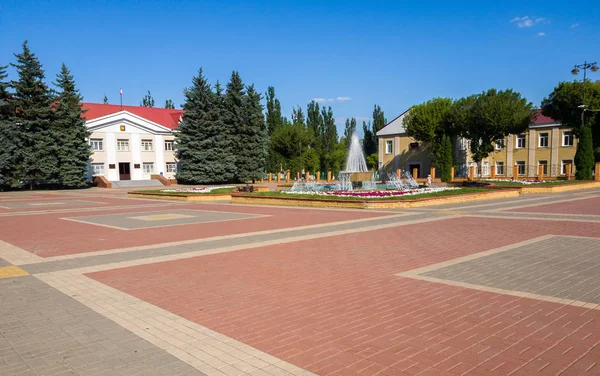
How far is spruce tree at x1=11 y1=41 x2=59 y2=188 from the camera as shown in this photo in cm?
3725

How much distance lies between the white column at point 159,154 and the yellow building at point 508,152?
1065 inches

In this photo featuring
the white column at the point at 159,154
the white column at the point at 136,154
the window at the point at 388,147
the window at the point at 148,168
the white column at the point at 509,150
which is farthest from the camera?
the window at the point at 388,147

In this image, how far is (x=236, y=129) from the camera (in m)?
45.2

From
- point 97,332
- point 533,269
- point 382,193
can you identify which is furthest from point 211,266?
point 382,193

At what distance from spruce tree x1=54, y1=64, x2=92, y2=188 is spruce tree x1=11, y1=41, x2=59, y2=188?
667 mm

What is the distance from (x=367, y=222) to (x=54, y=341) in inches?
363

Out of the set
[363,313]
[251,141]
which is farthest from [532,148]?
[363,313]

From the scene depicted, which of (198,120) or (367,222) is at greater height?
(198,120)

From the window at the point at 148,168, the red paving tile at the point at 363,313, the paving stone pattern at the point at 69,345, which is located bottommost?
the red paving tile at the point at 363,313

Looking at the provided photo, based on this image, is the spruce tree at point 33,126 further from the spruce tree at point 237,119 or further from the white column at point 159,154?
the spruce tree at point 237,119

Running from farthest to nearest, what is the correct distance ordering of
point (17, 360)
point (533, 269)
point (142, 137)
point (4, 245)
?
1. point (142, 137)
2. point (4, 245)
3. point (533, 269)
4. point (17, 360)

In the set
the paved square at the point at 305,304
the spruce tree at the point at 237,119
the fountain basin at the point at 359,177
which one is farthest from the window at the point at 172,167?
the paved square at the point at 305,304

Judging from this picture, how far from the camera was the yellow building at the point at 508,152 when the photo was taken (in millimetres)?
45094

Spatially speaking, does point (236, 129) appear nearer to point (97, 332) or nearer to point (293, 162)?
point (293, 162)
